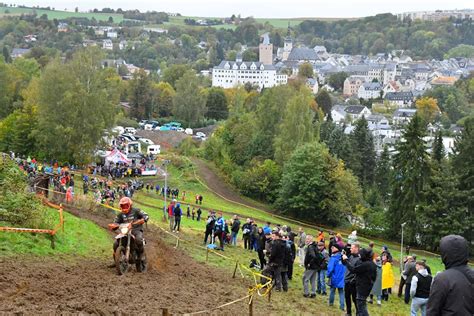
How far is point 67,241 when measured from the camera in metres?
17.4

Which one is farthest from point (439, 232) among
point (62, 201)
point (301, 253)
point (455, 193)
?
point (62, 201)

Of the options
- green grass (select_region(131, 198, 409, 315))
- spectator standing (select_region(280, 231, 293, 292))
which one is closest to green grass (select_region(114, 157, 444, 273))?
green grass (select_region(131, 198, 409, 315))

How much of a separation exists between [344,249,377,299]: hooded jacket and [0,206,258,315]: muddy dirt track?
2463mm

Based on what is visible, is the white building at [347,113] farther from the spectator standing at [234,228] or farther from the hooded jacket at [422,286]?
the hooded jacket at [422,286]

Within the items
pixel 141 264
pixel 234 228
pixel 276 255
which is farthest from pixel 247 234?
pixel 141 264

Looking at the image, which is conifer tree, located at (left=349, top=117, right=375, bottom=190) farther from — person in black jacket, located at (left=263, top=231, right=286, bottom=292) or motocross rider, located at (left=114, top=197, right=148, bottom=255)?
motocross rider, located at (left=114, top=197, right=148, bottom=255)

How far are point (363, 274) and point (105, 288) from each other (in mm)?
5227

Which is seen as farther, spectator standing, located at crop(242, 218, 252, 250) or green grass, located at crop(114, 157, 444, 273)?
green grass, located at crop(114, 157, 444, 273)

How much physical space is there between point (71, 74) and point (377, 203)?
1282 inches

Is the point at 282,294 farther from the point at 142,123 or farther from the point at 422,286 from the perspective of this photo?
the point at 142,123

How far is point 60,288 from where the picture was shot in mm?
12547

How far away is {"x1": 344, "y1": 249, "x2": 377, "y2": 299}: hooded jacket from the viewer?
520 inches

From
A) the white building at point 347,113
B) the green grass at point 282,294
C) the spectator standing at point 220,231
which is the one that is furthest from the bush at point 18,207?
the white building at point 347,113

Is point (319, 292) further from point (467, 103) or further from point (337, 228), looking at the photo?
point (467, 103)
